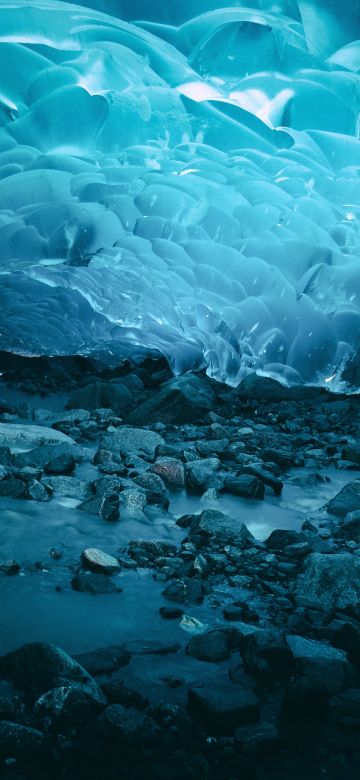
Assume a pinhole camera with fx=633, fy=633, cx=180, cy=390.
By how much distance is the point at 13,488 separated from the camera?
2602 mm

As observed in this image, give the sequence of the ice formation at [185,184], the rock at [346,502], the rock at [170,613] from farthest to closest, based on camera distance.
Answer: the ice formation at [185,184] → the rock at [346,502] → the rock at [170,613]

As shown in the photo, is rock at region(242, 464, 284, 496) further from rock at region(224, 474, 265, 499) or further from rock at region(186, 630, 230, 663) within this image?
rock at region(186, 630, 230, 663)

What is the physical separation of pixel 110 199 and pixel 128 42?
1.51 meters

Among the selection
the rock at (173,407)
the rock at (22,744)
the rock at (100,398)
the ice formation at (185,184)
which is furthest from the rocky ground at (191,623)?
the ice formation at (185,184)

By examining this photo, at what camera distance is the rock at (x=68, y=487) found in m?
2.68

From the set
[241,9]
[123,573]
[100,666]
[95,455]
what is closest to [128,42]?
[241,9]

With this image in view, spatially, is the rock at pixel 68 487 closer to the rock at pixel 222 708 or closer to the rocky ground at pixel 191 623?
the rocky ground at pixel 191 623

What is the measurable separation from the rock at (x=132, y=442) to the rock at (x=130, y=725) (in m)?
2.17

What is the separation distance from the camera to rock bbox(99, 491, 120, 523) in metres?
2.48

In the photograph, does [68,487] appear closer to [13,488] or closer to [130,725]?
[13,488]

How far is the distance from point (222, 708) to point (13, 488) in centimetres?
153

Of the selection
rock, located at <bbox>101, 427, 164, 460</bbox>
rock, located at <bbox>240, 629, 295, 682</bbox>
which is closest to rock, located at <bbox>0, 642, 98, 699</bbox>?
rock, located at <bbox>240, 629, 295, 682</bbox>

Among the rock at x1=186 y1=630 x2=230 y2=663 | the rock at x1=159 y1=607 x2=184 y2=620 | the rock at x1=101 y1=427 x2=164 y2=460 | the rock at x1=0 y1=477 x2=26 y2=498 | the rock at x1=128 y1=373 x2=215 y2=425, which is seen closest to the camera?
the rock at x1=186 y1=630 x2=230 y2=663

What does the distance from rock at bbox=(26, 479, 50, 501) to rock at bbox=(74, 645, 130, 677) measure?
1.11 m
